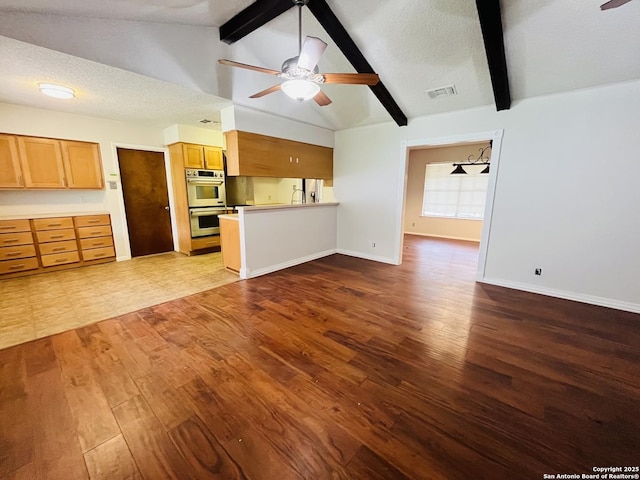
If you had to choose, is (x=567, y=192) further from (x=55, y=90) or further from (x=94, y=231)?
(x=94, y=231)

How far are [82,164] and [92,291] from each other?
7.78 feet

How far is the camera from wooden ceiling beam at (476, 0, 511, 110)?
2320 millimetres

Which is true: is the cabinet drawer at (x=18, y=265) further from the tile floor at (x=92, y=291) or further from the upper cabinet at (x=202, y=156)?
the upper cabinet at (x=202, y=156)

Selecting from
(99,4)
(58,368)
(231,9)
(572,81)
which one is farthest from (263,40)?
(58,368)

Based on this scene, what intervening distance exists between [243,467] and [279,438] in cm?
23

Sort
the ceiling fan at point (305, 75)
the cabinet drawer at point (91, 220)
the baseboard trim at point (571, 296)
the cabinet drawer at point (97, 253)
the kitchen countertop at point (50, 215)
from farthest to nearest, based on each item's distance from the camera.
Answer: the cabinet drawer at point (97, 253)
the cabinet drawer at point (91, 220)
the kitchen countertop at point (50, 215)
the baseboard trim at point (571, 296)
the ceiling fan at point (305, 75)

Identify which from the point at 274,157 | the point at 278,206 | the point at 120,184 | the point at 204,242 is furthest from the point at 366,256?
the point at 120,184

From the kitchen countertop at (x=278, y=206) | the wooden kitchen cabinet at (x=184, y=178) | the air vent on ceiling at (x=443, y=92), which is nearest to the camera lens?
the air vent on ceiling at (x=443, y=92)

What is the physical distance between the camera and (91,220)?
4516mm

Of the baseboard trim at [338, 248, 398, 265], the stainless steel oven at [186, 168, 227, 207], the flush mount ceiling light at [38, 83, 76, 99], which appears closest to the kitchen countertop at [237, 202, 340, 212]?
the baseboard trim at [338, 248, 398, 265]

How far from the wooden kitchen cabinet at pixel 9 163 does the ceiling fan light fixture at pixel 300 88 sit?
4.35 metres

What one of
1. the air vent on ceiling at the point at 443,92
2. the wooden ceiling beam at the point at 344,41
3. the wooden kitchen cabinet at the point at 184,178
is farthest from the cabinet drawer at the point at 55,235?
the air vent on ceiling at the point at 443,92

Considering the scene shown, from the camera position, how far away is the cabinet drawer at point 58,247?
410 cm

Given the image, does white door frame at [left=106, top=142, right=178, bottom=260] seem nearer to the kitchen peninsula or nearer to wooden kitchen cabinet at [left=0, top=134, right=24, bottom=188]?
wooden kitchen cabinet at [left=0, top=134, right=24, bottom=188]
